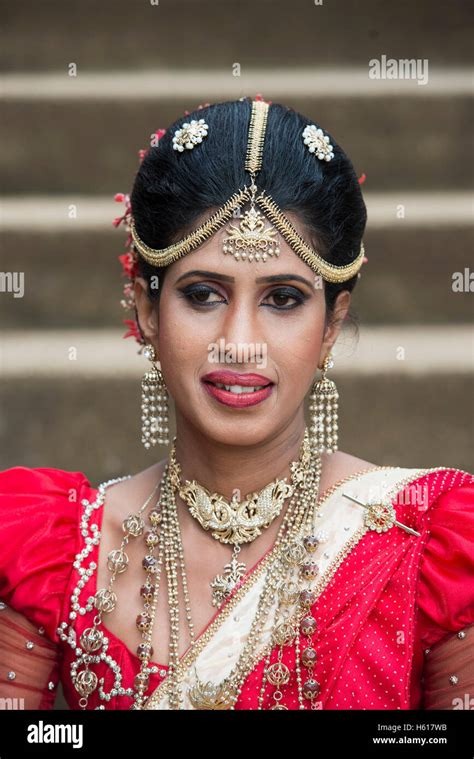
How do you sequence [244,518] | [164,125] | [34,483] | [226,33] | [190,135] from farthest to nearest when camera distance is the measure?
[226,33]
[164,125]
[34,483]
[244,518]
[190,135]

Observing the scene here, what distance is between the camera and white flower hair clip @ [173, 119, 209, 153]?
2.48 meters

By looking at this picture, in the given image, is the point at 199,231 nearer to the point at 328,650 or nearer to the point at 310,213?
the point at 310,213

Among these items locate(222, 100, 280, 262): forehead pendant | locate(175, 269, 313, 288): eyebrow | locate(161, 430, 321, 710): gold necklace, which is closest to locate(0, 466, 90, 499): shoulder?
locate(161, 430, 321, 710): gold necklace

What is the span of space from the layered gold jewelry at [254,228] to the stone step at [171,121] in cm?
266

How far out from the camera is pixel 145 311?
267 centimetres

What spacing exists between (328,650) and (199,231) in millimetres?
993

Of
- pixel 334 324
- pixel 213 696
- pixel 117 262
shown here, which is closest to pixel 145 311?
pixel 334 324

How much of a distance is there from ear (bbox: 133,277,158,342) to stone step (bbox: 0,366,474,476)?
81.4 inches

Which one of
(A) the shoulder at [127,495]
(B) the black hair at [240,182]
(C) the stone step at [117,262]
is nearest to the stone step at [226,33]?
(C) the stone step at [117,262]

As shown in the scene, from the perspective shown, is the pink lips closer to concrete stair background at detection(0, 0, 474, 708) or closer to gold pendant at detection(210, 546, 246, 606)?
gold pendant at detection(210, 546, 246, 606)

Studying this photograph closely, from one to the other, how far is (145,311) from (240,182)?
43 centimetres

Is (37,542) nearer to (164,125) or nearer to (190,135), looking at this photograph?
(190,135)

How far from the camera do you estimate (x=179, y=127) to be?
254cm

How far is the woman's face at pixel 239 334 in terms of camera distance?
94.7 inches
